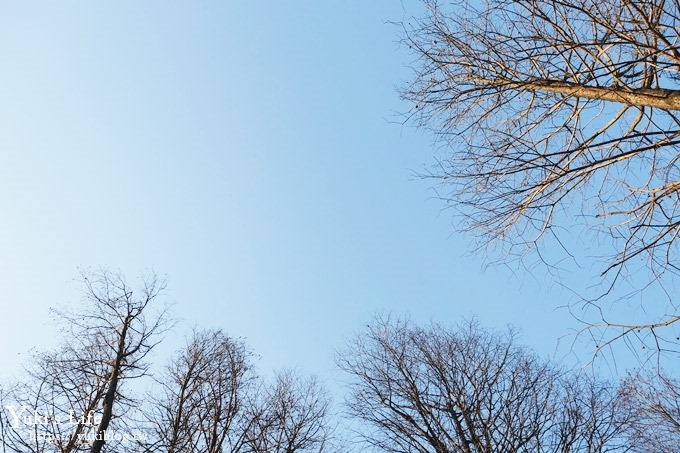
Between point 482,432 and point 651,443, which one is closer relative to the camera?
point 482,432

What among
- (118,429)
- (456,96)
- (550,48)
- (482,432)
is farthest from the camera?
(118,429)

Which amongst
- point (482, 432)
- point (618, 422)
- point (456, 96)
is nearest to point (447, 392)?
point (482, 432)

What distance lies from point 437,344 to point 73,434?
6539 mm

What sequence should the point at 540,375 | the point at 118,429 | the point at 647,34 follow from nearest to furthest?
the point at 647,34
the point at 118,429
the point at 540,375

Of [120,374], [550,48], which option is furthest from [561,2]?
[120,374]

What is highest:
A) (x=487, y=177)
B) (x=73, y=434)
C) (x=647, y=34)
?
(x=647, y=34)

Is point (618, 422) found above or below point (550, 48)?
below

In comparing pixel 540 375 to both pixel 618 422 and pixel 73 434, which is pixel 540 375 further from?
pixel 73 434

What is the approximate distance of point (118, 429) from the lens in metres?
8.46

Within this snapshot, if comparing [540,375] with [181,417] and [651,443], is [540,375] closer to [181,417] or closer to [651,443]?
[651,443]

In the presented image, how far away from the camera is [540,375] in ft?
30.1

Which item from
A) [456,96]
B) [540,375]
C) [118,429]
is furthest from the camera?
[540,375]

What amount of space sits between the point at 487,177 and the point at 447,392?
5426 millimetres

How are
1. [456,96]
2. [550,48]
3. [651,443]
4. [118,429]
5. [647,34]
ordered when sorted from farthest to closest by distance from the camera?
[651,443]
[118,429]
[456,96]
[550,48]
[647,34]
